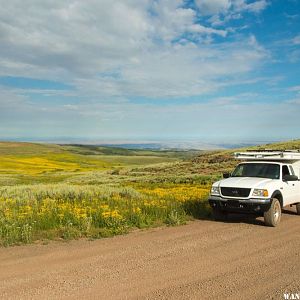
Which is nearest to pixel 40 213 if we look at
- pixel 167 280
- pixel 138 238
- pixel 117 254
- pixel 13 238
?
pixel 13 238

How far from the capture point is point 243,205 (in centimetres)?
1229

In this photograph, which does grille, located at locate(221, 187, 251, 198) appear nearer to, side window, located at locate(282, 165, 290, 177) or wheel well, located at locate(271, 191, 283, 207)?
wheel well, located at locate(271, 191, 283, 207)

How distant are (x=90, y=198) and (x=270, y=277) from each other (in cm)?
1068

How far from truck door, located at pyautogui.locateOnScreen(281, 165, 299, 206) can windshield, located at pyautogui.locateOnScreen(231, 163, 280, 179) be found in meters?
0.31

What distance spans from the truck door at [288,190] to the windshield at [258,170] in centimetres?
31

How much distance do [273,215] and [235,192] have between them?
1.35 meters

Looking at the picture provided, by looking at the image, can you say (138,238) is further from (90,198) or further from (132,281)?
(90,198)

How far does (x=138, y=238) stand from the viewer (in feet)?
33.2

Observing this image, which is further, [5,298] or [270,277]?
[270,277]

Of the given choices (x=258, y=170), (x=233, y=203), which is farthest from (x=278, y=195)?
(x=233, y=203)

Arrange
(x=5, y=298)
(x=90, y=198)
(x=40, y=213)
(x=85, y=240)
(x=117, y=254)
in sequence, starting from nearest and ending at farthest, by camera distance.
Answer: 1. (x=5, y=298)
2. (x=117, y=254)
3. (x=85, y=240)
4. (x=40, y=213)
5. (x=90, y=198)

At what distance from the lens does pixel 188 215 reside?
1362 cm

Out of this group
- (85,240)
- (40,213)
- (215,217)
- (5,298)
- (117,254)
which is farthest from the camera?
(215,217)

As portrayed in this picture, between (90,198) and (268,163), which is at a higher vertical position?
(268,163)
